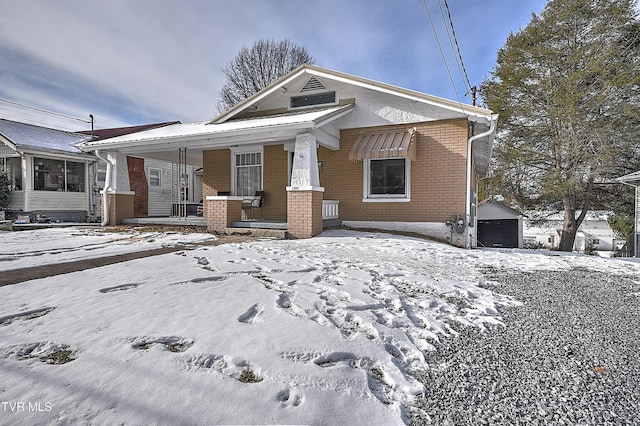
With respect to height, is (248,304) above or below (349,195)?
below

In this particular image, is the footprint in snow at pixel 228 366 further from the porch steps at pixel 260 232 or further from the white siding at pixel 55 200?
the white siding at pixel 55 200

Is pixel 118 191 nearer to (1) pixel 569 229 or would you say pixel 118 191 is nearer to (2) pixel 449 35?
(2) pixel 449 35

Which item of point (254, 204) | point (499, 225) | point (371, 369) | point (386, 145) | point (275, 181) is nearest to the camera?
point (371, 369)

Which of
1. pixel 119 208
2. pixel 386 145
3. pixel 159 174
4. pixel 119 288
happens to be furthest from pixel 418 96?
pixel 159 174

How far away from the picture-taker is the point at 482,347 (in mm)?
2592

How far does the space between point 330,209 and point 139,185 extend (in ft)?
40.9

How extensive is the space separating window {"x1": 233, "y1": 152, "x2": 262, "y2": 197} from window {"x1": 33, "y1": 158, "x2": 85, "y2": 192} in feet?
32.5

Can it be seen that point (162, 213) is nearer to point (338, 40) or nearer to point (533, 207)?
point (338, 40)

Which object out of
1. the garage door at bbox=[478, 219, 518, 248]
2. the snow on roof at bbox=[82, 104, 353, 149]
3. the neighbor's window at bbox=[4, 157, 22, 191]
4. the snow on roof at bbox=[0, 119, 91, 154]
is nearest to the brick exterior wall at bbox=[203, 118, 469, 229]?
the snow on roof at bbox=[82, 104, 353, 149]

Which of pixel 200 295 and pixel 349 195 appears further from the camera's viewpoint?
pixel 349 195

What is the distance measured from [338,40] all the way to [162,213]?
13358 millimetres

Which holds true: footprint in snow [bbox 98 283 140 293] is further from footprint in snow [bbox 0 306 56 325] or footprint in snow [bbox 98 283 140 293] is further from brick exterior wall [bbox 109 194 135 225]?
brick exterior wall [bbox 109 194 135 225]

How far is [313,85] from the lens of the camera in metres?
10.8

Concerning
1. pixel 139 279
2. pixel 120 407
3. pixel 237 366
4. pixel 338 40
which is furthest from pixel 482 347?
pixel 338 40
